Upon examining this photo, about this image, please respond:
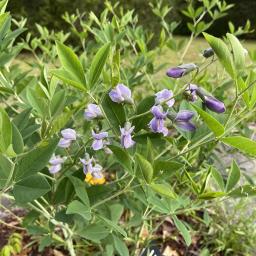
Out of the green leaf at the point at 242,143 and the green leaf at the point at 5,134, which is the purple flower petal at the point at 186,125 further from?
the green leaf at the point at 5,134

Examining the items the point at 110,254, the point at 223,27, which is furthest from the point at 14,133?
the point at 223,27

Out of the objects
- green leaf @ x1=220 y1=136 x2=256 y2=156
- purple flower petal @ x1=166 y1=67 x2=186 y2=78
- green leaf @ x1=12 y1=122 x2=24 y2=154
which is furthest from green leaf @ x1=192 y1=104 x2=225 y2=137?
green leaf @ x1=12 y1=122 x2=24 y2=154

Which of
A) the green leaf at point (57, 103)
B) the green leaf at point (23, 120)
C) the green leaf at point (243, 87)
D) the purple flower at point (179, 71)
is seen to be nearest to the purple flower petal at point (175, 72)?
the purple flower at point (179, 71)

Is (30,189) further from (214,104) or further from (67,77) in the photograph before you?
(214,104)

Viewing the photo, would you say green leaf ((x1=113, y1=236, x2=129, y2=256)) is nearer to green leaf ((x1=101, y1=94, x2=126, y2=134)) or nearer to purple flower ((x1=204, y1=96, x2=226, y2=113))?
green leaf ((x1=101, y1=94, x2=126, y2=134))

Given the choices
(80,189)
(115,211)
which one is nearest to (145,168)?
(80,189)

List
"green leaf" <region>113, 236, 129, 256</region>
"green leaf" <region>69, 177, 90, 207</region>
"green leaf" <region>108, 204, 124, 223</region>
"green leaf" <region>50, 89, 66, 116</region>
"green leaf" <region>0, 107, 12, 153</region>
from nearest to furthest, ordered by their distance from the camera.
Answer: "green leaf" <region>0, 107, 12, 153</region>
"green leaf" <region>50, 89, 66, 116</region>
"green leaf" <region>69, 177, 90, 207</region>
"green leaf" <region>113, 236, 129, 256</region>
"green leaf" <region>108, 204, 124, 223</region>
